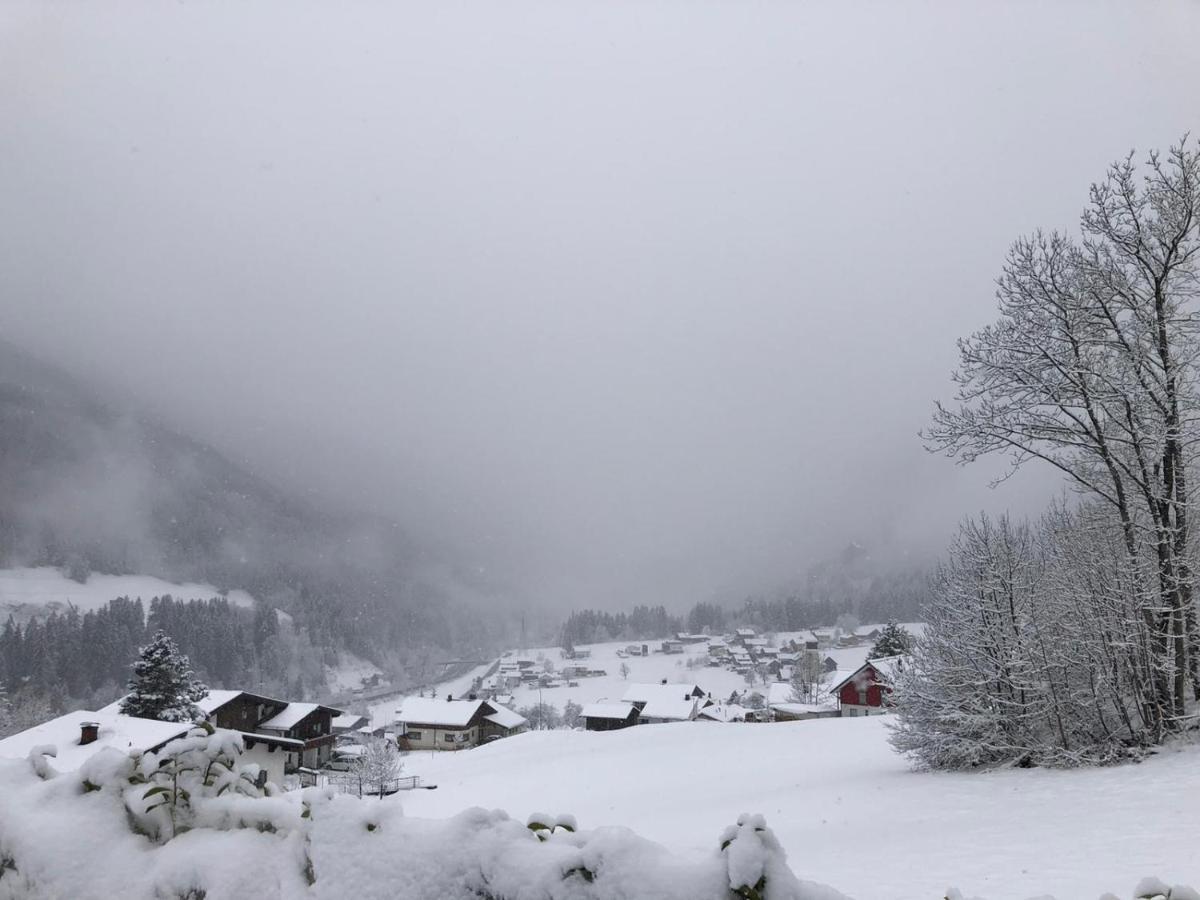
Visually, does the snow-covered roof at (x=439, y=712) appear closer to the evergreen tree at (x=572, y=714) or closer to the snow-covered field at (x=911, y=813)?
the evergreen tree at (x=572, y=714)

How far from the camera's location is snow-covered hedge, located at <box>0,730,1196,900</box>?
52.3 inches

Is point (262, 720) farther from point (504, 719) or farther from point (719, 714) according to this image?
point (719, 714)

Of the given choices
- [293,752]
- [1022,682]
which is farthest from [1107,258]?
[293,752]

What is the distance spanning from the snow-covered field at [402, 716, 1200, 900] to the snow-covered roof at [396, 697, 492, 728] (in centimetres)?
3818

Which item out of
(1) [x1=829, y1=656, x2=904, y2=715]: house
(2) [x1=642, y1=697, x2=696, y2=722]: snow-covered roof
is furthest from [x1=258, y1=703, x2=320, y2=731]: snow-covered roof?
(1) [x1=829, y1=656, x2=904, y2=715]: house

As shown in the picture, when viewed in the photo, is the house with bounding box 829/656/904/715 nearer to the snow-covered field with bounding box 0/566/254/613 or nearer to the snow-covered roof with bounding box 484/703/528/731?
the snow-covered roof with bounding box 484/703/528/731

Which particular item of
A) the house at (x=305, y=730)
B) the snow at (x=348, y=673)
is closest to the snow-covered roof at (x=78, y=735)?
the house at (x=305, y=730)

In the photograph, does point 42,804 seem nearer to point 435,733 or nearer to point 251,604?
point 435,733

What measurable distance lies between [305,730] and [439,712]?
1431 cm

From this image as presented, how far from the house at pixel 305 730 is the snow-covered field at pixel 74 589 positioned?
10922 centimetres

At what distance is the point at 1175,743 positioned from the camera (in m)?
8.80

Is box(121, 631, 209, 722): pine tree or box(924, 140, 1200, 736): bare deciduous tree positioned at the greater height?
box(924, 140, 1200, 736): bare deciduous tree

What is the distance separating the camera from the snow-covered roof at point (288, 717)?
40.4m

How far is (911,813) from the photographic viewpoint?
313 inches
